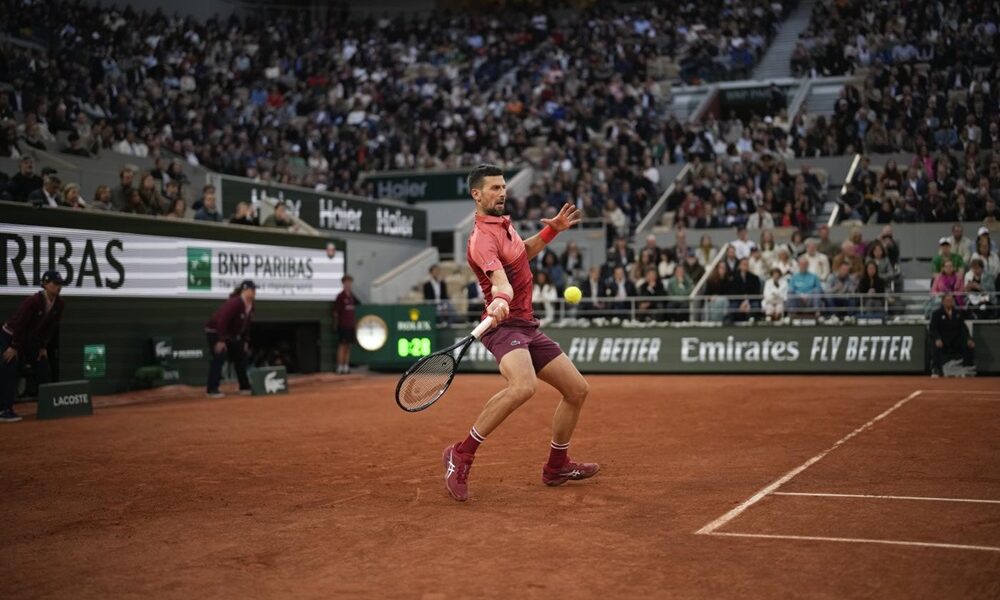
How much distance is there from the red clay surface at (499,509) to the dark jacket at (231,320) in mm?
4574

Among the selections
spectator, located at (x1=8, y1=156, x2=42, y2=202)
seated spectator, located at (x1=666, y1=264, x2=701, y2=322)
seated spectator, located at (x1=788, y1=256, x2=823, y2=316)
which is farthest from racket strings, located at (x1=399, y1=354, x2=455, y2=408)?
seated spectator, located at (x1=666, y1=264, x2=701, y2=322)

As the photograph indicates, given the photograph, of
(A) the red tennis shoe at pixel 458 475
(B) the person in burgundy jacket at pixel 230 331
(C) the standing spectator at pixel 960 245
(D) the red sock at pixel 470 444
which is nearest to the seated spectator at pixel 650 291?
(C) the standing spectator at pixel 960 245

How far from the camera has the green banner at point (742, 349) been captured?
71.0 ft

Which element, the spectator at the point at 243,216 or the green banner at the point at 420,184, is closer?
the spectator at the point at 243,216

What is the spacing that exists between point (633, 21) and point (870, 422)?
3097cm

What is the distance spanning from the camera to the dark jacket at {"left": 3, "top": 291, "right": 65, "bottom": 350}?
14.9 meters

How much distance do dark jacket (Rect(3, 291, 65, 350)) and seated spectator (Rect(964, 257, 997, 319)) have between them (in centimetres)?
1693

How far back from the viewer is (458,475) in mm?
8133

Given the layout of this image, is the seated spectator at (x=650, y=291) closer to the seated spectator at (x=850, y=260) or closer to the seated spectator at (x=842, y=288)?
the seated spectator at (x=842, y=288)

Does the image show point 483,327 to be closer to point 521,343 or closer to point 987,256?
point 521,343

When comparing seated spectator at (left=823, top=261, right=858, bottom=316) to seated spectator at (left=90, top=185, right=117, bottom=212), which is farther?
seated spectator at (left=823, top=261, right=858, bottom=316)

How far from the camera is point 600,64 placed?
38.4 m

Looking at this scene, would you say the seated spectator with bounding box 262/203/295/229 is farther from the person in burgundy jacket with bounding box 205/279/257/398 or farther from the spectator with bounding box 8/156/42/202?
the spectator with bounding box 8/156/42/202

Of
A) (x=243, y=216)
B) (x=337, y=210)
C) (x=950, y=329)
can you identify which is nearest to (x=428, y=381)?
(x=950, y=329)
